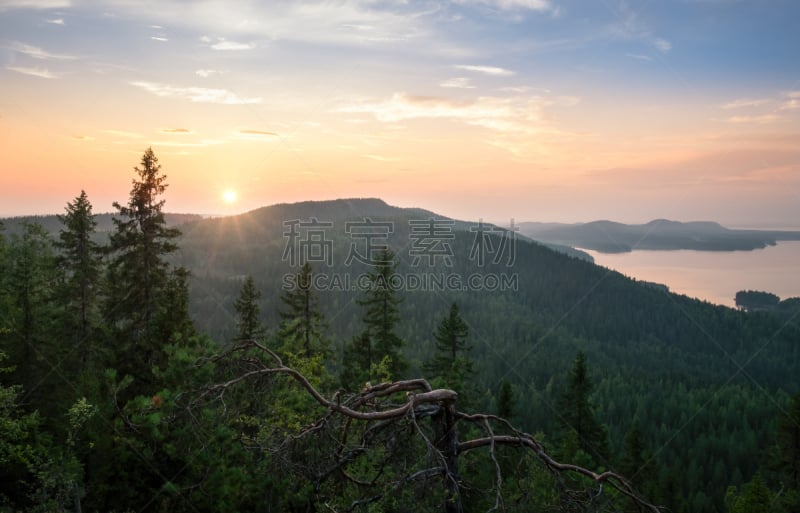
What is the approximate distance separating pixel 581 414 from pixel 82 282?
29390 millimetres

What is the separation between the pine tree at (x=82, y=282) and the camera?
19922mm

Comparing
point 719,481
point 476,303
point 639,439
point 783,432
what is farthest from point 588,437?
point 476,303

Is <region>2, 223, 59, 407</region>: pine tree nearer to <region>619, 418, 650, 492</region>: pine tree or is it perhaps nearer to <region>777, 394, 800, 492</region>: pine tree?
<region>619, 418, 650, 492</region>: pine tree

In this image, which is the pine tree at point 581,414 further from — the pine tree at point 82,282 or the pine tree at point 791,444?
the pine tree at point 82,282

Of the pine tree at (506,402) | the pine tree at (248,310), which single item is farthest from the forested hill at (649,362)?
the pine tree at (248,310)

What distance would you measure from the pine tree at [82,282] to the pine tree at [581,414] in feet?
88.8

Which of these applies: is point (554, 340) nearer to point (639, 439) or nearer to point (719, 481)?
point (719, 481)

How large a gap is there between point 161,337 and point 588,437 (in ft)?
88.8

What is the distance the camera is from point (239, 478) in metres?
11.2

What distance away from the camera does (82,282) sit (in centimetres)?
2025

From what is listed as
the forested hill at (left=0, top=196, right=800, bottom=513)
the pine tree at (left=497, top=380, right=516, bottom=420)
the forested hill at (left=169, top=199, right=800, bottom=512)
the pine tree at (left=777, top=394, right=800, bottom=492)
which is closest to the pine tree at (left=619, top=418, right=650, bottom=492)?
the forested hill at (left=0, top=196, right=800, bottom=513)

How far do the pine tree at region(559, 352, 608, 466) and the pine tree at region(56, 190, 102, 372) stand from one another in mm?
27062

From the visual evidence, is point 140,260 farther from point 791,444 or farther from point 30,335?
point 791,444

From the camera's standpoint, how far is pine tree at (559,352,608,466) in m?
30.5
